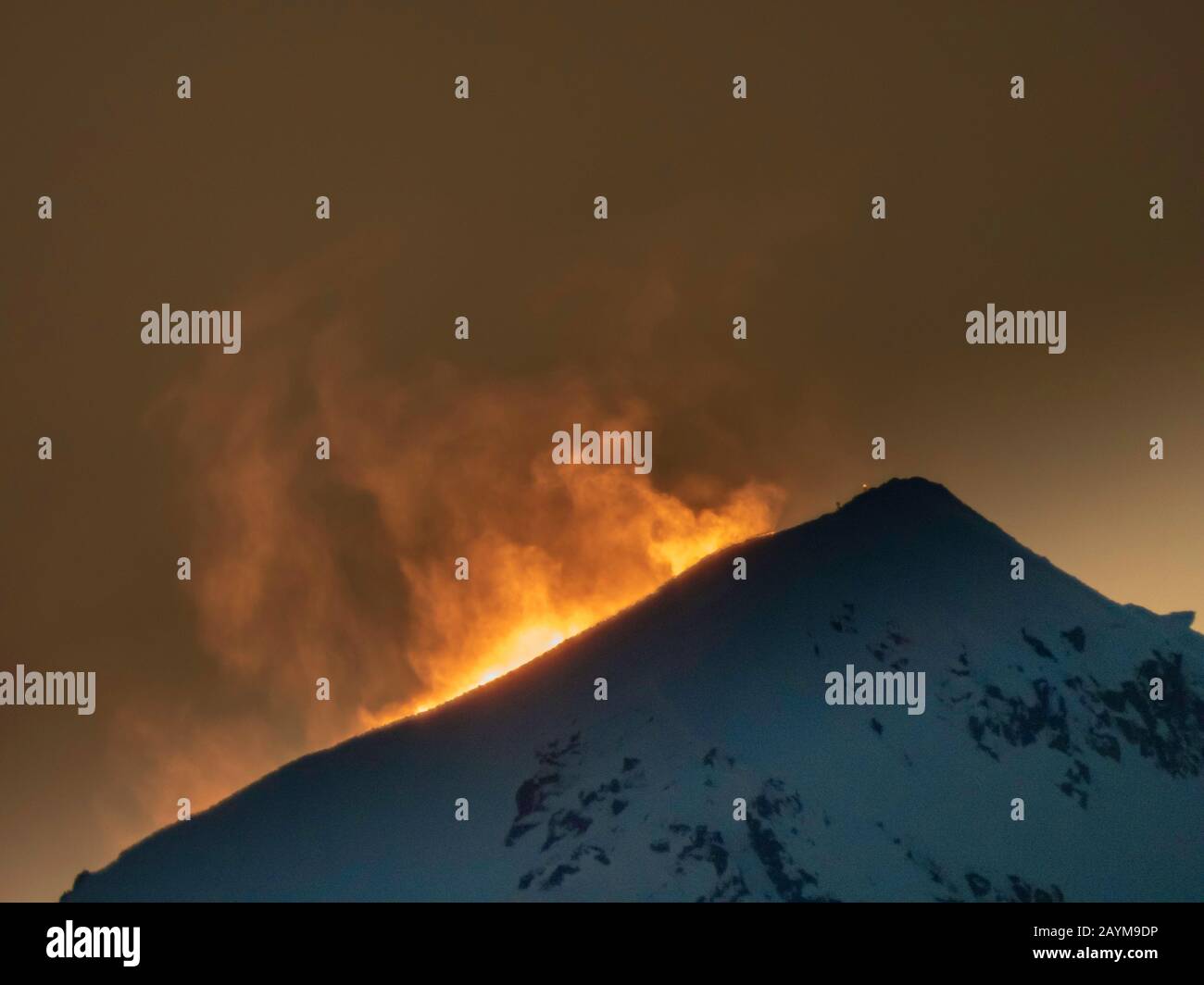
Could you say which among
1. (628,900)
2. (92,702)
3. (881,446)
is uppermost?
(881,446)

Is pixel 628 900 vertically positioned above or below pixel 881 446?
below
